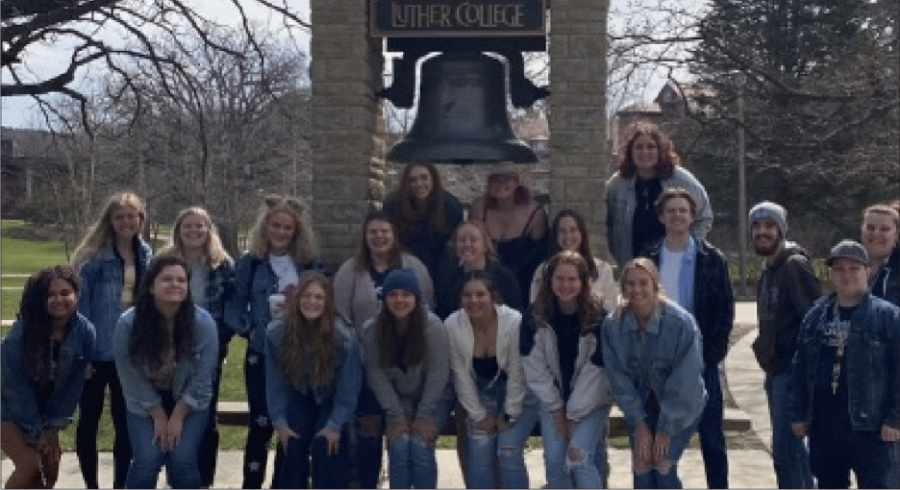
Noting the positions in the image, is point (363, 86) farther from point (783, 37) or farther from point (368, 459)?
point (783, 37)

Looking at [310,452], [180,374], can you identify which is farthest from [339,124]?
[310,452]

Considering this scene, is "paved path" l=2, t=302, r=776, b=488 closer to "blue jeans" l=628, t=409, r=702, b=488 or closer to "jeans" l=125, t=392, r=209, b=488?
"jeans" l=125, t=392, r=209, b=488

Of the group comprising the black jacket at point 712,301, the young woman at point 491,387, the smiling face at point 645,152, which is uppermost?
the smiling face at point 645,152

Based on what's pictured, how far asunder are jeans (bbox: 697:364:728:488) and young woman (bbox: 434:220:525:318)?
1.03m

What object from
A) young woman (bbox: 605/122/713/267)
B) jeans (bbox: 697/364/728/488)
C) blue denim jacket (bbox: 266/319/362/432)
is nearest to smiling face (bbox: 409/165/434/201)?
blue denim jacket (bbox: 266/319/362/432)

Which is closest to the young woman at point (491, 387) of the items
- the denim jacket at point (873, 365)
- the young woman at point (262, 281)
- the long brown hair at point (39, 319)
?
the young woman at point (262, 281)

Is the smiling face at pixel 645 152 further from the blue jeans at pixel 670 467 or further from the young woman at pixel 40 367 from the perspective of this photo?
the young woman at pixel 40 367

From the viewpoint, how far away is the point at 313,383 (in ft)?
18.0

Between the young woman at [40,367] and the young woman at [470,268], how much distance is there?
1827 millimetres

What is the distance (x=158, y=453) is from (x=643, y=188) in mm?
2871

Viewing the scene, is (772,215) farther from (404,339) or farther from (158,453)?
(158,453)

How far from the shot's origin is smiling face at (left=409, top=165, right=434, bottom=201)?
611 cm

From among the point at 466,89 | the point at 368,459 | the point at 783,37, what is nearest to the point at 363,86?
the point at 466,89

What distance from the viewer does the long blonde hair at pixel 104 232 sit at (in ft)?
19.6
